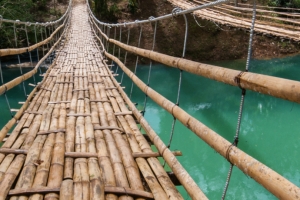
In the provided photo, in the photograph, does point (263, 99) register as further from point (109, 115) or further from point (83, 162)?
point (83, 162)

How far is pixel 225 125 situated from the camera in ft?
17.6

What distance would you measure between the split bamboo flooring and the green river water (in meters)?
1.78

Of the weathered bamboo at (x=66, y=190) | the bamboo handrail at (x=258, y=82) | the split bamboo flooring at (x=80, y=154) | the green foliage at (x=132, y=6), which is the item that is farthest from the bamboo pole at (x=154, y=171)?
the green foliage at (x=132, y=6)

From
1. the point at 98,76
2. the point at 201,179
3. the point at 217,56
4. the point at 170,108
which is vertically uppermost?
the point at 170,108

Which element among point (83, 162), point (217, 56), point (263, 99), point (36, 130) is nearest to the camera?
point (83, 162)

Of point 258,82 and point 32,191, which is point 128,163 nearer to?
point 32,191

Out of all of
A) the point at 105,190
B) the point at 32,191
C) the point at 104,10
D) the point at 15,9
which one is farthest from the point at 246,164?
the point at 104,10

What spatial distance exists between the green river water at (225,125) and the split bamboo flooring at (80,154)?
1777 mm

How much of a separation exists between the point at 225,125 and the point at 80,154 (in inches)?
170

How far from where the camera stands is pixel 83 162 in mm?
1315

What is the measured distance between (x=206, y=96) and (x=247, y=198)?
387cm

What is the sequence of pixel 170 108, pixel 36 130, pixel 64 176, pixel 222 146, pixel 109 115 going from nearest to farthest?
pixel 222 146
pixel 64 176
pixel 170 108
pixel 36 130
pixel 109 115

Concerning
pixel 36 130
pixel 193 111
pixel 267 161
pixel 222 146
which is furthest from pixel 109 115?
pixel 193 111

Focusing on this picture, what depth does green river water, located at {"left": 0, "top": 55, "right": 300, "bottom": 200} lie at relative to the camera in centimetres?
379
